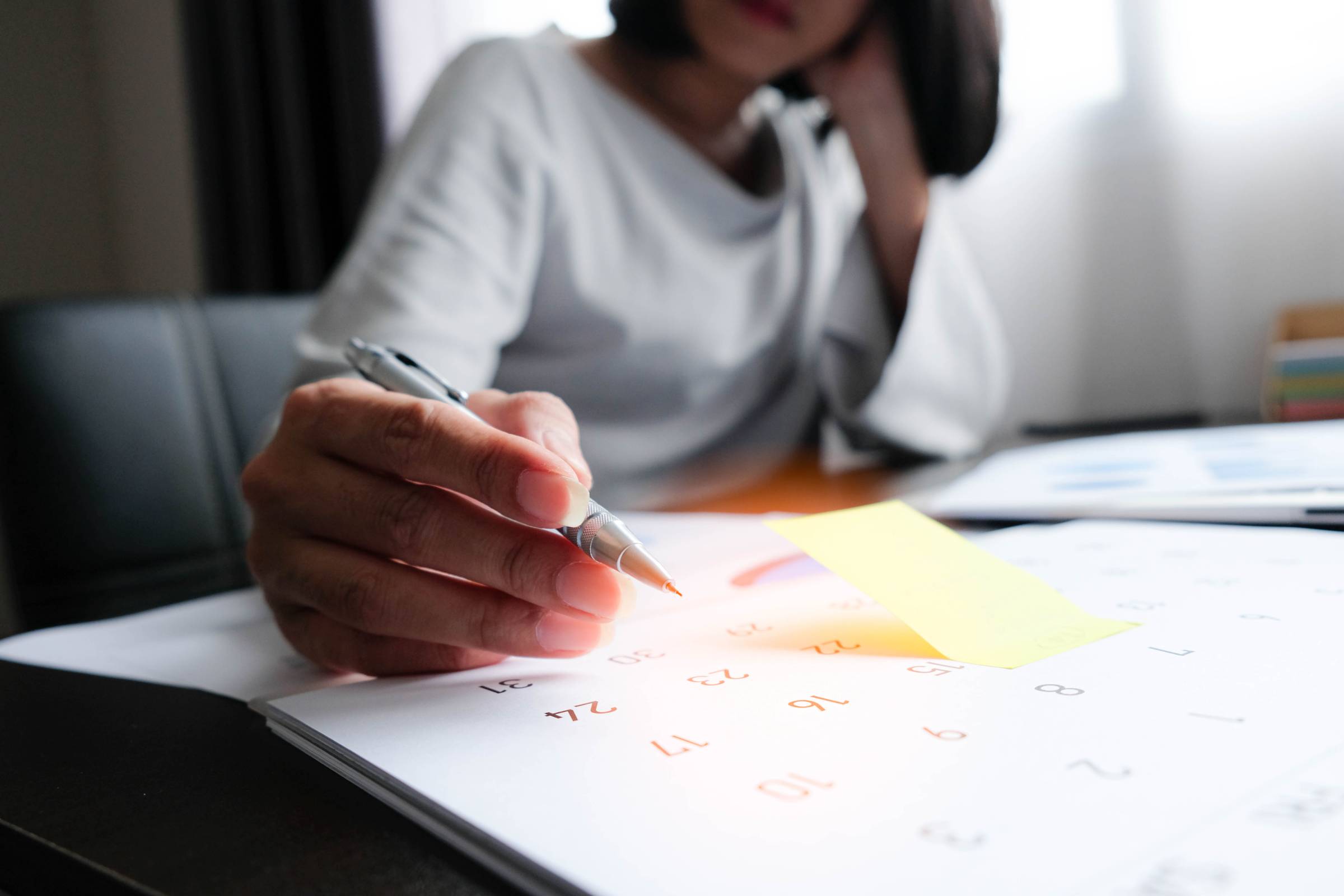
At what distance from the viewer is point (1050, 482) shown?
588mm

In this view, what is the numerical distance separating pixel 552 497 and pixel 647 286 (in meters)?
0.56

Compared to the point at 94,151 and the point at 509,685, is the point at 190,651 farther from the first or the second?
the point at 94,151

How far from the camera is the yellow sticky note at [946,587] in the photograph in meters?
0.29

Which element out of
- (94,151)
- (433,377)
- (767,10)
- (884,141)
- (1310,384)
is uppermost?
(94,151)

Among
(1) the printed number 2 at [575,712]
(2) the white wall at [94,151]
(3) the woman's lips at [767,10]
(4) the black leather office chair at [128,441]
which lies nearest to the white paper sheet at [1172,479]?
(1) the printed number 2 at [575,712]

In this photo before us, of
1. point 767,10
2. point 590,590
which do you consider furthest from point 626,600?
point 767,10

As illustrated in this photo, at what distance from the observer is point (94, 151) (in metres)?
2.73

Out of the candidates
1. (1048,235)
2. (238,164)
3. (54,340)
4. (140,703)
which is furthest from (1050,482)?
(238,164)

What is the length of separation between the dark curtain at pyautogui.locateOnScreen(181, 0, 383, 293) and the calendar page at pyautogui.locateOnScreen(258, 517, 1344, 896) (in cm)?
A: 185

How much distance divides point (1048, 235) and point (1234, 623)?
983 millimetres

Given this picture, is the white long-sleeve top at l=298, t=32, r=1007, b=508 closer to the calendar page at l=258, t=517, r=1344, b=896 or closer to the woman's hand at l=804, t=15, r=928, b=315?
the woman's hand at l=804, t=15, r=928, b=315

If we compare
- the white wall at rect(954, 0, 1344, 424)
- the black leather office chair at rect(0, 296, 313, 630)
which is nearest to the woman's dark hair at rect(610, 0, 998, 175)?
the white wall at rect(954, 0, 1344, 424)

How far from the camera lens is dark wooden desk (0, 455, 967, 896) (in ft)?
0.63

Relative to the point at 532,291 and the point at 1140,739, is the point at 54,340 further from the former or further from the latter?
the point at 1140,739
